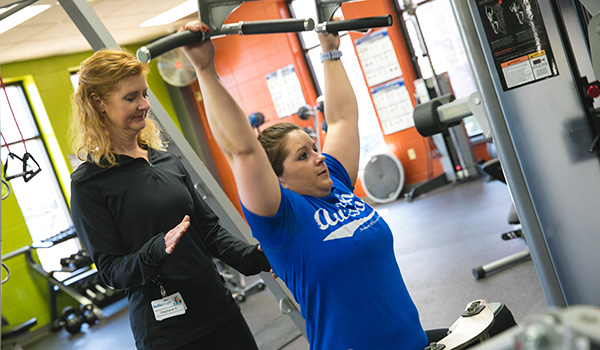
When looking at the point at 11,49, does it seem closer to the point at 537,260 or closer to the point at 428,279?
the point at 428,279

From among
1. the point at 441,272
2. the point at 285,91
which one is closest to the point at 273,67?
the point at 285,91

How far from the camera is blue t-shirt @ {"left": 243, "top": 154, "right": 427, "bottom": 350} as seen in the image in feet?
4.08

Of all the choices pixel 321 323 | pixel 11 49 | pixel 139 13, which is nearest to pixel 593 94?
pixel 321 323

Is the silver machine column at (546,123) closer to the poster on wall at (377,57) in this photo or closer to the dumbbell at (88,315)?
the dumbbell at (88,315)

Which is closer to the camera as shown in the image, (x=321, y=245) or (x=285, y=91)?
(x=321, y=245)

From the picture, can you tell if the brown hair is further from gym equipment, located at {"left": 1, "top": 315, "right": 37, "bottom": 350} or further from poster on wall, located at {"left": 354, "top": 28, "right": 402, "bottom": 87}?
poster on wall, located at {"left": 354, "top": 28, "right": 402, "bottom": 87}

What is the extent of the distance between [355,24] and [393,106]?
246 inches

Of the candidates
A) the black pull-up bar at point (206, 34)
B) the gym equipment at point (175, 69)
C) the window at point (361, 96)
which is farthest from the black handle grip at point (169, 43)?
the window at point (361, 96)

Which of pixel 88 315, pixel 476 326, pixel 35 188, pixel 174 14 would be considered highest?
pixel 174 14

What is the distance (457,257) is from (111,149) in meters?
3.20

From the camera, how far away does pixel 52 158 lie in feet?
25.6

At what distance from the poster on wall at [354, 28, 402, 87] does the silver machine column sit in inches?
224

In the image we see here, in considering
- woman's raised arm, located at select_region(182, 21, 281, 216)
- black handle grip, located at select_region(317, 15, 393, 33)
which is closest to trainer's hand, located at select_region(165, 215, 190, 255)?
woman's raised arm, located at select_region(182, 21, 281, 216)

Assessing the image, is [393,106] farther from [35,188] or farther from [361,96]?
[35,188]
